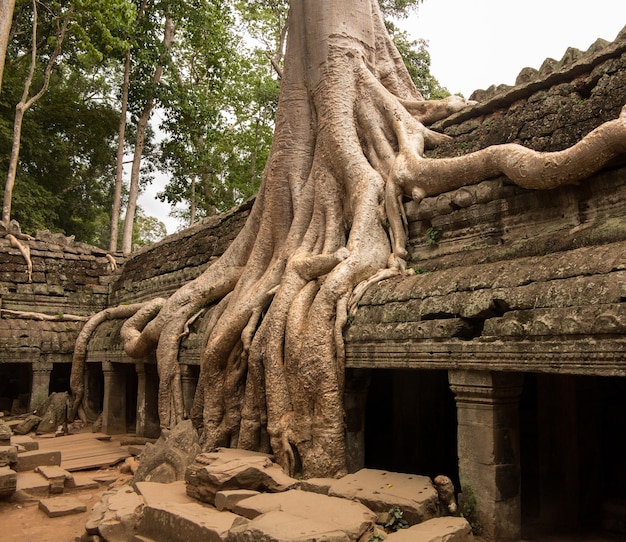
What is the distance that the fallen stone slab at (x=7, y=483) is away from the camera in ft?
19.9

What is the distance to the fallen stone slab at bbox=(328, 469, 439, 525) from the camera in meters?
3.94

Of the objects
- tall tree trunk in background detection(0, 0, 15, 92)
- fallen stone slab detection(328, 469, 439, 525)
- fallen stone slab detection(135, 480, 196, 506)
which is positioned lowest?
fallen stone slab detection(135, 480, 196, 506)

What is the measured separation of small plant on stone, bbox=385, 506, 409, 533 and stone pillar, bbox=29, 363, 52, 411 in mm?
9399

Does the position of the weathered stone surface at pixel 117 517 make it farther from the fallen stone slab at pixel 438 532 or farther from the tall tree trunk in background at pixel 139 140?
the tall tree trunk in background at pixel 139 140

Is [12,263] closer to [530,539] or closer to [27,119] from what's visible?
[27,119]

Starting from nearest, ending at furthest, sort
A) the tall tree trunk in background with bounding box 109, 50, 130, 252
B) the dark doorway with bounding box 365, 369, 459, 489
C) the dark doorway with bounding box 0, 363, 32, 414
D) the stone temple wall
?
1. the dark doorway with bounding box 365, 369, 459, 489
2. the stone temple wall
3. the dark doorway with bounding box 0, 363, 32, 414
4. the tall tree trunk in background with bounding box 109, 50, 130, 252

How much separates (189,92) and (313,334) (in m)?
15.3

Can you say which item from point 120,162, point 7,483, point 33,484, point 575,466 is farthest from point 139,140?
point 575,466

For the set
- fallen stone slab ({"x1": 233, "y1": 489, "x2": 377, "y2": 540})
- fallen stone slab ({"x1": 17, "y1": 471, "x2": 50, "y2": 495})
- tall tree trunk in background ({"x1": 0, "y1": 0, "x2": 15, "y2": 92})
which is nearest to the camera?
fallen stone slab ({"x1": 233, "y1": 489, "x2": 377, "y2": 540})

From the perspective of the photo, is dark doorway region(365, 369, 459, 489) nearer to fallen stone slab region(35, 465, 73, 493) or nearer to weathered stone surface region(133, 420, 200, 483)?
weathered stone surface region(133, 420, 200, 483)

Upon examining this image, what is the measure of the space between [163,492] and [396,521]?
7.76 ft

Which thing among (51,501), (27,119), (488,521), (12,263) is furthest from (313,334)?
(27,119)

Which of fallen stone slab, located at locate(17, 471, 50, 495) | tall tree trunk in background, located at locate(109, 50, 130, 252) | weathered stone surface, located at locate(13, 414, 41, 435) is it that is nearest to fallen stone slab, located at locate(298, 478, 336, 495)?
fallen stone slab, located at locate(17, 471, 50, 495)

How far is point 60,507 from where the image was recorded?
6.03 meters
